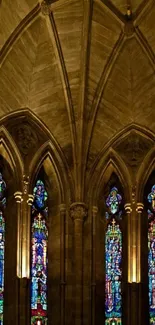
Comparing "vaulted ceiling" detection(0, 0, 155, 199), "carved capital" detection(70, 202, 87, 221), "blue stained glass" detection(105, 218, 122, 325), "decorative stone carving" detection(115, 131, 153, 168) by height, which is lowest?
"blue stained glass" detection(105, 218, 122, 325)

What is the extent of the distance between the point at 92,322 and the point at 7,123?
6499mm

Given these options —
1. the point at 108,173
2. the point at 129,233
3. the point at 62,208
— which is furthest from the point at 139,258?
the point at 108,173

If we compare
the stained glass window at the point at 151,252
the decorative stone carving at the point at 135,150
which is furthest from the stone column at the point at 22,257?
the stained glass window at the point at 151,252

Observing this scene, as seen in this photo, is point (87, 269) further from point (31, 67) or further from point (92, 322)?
point (31, 67)

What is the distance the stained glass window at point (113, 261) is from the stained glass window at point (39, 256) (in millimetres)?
1879

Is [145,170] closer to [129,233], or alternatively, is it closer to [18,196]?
[129,233]

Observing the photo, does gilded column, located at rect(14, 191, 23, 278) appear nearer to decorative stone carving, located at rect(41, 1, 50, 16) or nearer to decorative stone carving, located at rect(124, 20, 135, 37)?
decorative stone carving, located at rect(41, 1, 50, 16)

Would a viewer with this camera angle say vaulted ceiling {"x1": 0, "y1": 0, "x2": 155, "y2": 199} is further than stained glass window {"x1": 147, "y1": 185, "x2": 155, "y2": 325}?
No

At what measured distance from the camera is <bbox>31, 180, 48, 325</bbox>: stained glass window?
43.7 metres

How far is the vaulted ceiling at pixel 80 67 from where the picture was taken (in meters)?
43.4

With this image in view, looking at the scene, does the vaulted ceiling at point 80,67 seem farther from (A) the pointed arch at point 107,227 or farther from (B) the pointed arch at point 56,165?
(A) the pointed arch at point 107,227

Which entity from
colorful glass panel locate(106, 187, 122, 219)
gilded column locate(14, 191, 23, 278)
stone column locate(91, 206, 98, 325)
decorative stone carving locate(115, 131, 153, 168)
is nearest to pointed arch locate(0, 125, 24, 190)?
gilded column locate(14, 191, 23, 278)

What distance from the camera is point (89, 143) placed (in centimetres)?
4525

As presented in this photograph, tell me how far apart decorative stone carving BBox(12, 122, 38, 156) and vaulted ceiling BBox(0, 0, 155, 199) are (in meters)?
0.57
